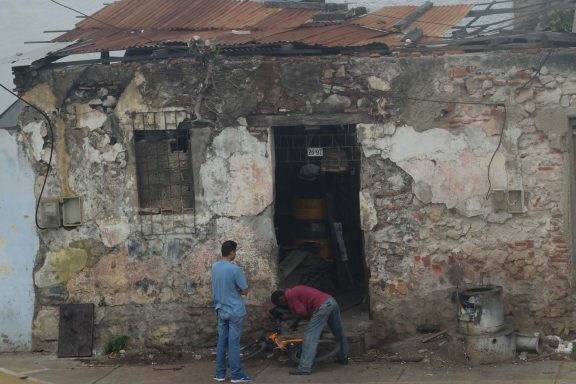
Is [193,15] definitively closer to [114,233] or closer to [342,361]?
[114,233]

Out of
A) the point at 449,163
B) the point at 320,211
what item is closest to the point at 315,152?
the point at 320,211

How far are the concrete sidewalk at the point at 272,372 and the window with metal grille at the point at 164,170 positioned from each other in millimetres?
2034

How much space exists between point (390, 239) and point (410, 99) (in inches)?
68.1

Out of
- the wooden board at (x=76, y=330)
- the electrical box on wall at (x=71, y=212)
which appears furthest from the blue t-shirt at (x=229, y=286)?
the electrical box on wall at (x=71, y=212)

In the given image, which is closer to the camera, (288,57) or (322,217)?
(288,57)

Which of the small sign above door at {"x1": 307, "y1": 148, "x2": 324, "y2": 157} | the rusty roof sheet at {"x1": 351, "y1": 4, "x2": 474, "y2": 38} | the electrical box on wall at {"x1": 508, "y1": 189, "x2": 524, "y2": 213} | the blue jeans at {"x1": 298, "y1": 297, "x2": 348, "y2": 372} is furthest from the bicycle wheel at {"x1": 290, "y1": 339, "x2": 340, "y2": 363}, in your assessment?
the rusty roof sheet at {"x1": 351, "y1": 4, "x2": 474, "y2": 38}

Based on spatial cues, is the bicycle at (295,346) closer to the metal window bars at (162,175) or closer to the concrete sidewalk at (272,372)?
the concrete sidewalk at (272,372)

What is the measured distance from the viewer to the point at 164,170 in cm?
1137

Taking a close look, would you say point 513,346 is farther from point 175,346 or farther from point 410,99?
point 175,346

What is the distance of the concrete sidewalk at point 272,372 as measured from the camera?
9.55 m

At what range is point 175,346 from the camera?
1125 centimetres

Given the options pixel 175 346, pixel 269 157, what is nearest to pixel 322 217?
pixel 269 157

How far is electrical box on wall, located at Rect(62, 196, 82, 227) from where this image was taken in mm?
11416

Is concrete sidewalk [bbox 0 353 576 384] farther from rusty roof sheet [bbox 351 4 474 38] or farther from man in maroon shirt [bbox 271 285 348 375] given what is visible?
rusty roof sheet [bbox 351 4 474 38]
